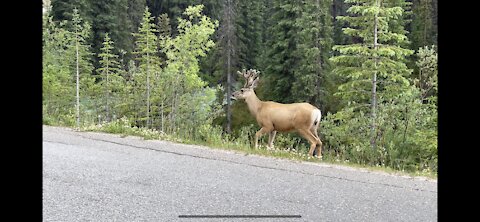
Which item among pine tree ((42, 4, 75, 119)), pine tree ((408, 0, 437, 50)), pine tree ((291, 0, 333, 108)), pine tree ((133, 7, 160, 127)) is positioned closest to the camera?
pine tree ((42, 4, 75, 119))

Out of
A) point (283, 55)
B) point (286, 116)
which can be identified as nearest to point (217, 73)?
point (283, 55)

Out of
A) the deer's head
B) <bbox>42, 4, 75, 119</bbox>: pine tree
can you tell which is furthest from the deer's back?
<bbox>42, 4, 75, 119</bbox>: pine tree

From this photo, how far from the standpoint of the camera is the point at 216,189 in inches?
196

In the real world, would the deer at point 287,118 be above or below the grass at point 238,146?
above

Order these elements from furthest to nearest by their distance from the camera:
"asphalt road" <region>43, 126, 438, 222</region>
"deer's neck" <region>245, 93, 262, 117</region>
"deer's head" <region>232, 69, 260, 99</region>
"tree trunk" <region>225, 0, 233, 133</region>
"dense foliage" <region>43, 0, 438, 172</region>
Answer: "tree trunk" <region>225, 0, 233, 133</region> < "dense foliage" <region>43, 0, 438, 172</region> < "deer's head" <region>232, 69, 260, 99</region> < "deer's neck" <region>245, 93, 262, 117</region> < "asphalt road" <region>43, 126, 438, 222</region>

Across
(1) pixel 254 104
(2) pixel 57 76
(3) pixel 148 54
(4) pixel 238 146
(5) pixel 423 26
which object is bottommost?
(4) pixel 238 146

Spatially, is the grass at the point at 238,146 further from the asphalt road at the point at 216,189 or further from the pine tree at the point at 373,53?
the pine tree at the point at 373,53

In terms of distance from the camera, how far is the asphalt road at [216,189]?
412 centimetres

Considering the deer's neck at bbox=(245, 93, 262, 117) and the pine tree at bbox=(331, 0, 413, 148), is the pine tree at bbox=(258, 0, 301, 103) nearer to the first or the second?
the pine tree at bbox=(331, 0, 413, 148)

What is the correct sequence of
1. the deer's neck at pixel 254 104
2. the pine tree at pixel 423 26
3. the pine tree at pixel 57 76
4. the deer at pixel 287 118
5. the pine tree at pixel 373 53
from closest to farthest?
the deer at pixel 287 118
the deer's neck at pixel 254 104
the pine tree at pixel 373 53
the pine tree at pixel 57 76
the pine tree at pixel 423 26

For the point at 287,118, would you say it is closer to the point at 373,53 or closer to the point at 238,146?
the point at 238,146

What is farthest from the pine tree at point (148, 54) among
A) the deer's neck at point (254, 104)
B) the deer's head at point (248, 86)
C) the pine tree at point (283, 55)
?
the deer's neck at point (254, 104)

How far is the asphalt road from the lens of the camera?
162 inches

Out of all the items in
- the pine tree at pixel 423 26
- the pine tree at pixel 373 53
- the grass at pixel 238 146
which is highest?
Result: the pine tree at pixel 423 26
